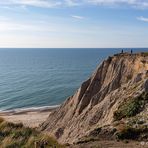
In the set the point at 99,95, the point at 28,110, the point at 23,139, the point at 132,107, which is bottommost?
the point at 28,110

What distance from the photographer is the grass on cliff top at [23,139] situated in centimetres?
1543

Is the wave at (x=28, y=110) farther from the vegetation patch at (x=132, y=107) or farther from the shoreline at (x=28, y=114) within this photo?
the vegetation patch at (x=132, y=107)

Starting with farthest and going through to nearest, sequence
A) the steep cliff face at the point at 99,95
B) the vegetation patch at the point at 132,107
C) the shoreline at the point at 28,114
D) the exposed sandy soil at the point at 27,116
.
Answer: the shoreline at the point at 28,114 < the exposed sandy soil at the point at 27,116 < the steep cliff face at the point at 99,95 < the vegetation patch at the point at 132,107

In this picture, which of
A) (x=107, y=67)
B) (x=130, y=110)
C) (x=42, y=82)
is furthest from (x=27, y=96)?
(x=130, y=110)

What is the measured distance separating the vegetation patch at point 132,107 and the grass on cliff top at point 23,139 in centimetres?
852

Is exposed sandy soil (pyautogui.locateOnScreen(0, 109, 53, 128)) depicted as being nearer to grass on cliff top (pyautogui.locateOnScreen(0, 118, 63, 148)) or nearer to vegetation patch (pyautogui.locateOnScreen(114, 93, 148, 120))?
vegetation patch (pyautogui.locateOnScreen(114, 93, 148, 120))

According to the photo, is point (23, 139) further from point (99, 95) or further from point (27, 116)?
point (27, 116)

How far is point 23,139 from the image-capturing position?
16250 mm

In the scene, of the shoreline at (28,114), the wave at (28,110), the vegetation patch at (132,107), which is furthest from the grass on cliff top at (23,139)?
the wave at (28,110)

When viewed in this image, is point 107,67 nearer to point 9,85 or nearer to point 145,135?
point 145,135

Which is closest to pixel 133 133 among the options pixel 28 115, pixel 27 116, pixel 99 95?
pixel 99 95

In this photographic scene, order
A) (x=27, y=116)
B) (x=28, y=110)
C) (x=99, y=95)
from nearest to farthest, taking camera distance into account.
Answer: (x=99, y=95), (x=27, y=116), (x=28, y=110)

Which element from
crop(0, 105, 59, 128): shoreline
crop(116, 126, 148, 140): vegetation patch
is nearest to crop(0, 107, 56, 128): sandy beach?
crop(0, 105, 59, 128): shoreline

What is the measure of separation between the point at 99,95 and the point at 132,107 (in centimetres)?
1327
